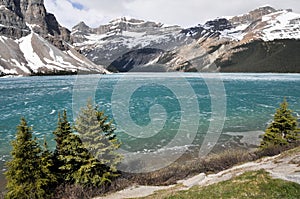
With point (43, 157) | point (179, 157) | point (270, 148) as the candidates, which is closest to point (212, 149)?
point (179, 157)

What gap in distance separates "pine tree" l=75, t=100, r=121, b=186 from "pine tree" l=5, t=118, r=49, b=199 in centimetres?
253

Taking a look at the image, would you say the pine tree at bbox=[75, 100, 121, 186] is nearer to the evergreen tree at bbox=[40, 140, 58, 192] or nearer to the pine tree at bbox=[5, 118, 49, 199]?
the evergreen tree at bbox=[40, 140, 58, 192]

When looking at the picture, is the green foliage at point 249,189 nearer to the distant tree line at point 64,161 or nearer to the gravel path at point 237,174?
the gravel path at point 237,174

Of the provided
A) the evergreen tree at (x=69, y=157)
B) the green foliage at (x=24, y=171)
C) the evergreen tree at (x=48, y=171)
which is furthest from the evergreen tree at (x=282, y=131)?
the green foliage at (x=24, y=171)

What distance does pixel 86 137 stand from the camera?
18.2 metres

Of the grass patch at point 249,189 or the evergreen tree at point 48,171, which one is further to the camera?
the evergreen tree at point 48,171

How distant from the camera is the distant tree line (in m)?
16.7

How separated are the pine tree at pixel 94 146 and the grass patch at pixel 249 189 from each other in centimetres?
571

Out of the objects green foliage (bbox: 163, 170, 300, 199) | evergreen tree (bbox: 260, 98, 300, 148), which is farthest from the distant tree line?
evergreen tree (bbox: 260, 98, 300, 148)

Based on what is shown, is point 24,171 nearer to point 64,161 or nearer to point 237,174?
point 64,161

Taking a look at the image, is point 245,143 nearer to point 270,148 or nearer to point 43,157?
point 270,148

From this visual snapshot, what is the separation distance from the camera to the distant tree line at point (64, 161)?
16.7m

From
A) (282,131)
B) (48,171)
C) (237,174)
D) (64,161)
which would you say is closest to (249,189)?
(237,174)

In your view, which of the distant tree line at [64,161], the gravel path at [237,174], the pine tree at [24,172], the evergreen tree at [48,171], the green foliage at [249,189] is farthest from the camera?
the evergreen tree at [48,171]
